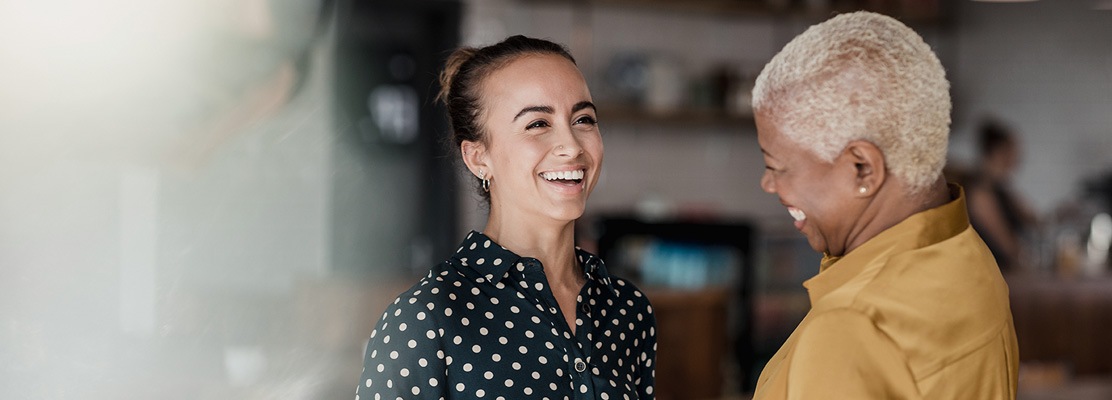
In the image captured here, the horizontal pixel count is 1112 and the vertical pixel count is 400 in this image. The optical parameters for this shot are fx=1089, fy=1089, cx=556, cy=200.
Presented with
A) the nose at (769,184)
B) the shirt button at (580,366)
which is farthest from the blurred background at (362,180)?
the nose at (769,184)

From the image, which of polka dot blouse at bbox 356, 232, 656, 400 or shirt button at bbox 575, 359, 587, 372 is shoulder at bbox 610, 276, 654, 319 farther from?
shirt button at bbox 575, 359, 587, 372

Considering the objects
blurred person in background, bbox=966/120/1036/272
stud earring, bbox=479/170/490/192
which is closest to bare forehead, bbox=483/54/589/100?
stud earring, bbox=479/170/490/192

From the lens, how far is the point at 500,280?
137 centimetres

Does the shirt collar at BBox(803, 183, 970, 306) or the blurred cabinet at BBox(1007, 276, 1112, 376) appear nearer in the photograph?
the shirt collar at BBox(803, 183, 970, 306)

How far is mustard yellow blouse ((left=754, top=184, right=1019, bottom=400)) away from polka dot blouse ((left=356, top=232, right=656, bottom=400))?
0.83 feet

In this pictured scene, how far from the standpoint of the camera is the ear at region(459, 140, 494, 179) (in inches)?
56.2

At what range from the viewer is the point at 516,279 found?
4.57 ft

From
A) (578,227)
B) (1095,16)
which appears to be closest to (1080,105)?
(1095,16)

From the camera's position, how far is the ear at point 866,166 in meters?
1.19

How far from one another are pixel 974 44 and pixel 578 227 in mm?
3155

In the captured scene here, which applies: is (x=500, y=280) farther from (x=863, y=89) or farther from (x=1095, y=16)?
(x=1095, y=16)

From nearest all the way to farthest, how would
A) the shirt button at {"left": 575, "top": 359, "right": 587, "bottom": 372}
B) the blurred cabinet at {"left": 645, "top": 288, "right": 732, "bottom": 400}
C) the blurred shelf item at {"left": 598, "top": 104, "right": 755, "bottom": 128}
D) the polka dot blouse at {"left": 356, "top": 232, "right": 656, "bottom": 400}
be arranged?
the polka dot blouse at {"left": 356, "top": 232, "right": 656, "bottom": 400}
the shirt button at {"left": 575, "top": 359, "right": 587, "bottom": 372}
the blurred cabinet at {"left": 645, "top": 288, "right": 732, "bottom": 400}
the blurred shelf item at {"left": 598, "top": 104, "right": 755, "bottom": 128}

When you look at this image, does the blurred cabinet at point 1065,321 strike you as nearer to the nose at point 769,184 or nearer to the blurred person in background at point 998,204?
the blurred person in background at point 998,204

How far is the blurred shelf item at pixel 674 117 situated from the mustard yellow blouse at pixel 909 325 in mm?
4282
